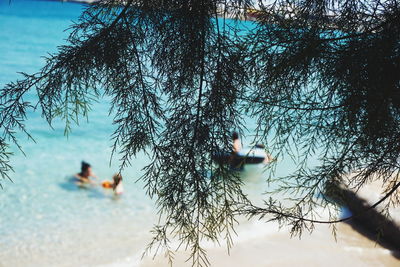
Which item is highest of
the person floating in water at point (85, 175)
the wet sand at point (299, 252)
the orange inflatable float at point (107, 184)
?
the person floating in water at point (85, 175)

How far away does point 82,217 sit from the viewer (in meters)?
6.29

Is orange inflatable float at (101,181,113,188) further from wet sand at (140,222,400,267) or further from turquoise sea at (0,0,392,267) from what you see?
wet sand at (140,222,400,267)

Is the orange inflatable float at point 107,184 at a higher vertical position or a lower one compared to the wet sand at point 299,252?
higher

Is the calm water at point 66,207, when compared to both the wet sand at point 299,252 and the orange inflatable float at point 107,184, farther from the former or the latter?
the wet sand at point 299,252

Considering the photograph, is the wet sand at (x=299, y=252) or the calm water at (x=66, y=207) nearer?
the wet sand at (x=299, y=252)

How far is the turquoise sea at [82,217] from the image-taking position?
510 centimetres

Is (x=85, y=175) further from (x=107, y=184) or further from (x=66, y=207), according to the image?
(x=66, y=207)

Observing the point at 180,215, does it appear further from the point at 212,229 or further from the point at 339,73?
the point at 339,73

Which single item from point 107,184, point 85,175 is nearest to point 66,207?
point 107,184

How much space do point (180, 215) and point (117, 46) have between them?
32.6 inches

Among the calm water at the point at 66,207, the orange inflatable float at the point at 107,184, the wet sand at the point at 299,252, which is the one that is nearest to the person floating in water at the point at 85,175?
the calm water at the point at 66,207

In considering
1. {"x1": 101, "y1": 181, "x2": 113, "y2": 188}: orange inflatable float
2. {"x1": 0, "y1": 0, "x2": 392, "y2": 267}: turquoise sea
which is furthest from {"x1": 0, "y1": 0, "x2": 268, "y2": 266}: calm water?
{"x1": 101, "y1": 181, "x2": 113, "y2": 188}: orange inflatable float

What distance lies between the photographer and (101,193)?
714 centimetres

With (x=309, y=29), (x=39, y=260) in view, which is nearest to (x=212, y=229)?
(x=309, y=29)
